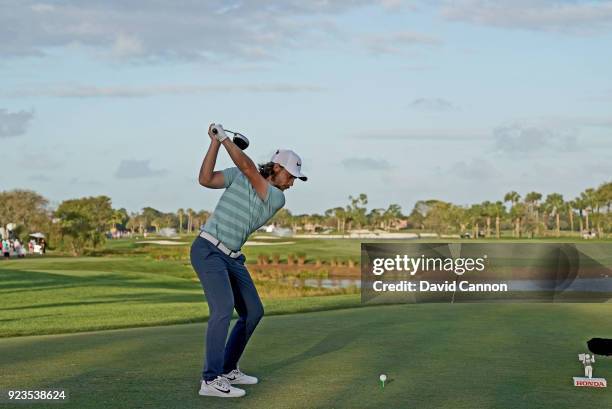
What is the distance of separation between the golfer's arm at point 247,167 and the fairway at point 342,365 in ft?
6.27

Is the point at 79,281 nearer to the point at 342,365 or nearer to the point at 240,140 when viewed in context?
the point at 342,365

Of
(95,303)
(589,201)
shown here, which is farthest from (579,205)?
(95,303)

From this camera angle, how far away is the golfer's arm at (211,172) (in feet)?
26.5

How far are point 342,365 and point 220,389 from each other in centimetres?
228

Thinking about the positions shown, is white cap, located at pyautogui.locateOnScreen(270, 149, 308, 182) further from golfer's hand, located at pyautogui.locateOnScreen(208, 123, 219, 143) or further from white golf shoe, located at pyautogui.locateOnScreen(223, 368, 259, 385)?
white golf shoe, located at pyautogui.locateOnScreen(223, 368, 259, 385)

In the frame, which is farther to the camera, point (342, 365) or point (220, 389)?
point (342, 365)

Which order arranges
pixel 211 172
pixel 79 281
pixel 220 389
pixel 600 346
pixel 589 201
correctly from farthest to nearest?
1. pixel 589 201
2. pixel 79 281
3. pixel 600 346
4. pixel 211 172
5. pixel 220 389

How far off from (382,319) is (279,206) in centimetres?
748

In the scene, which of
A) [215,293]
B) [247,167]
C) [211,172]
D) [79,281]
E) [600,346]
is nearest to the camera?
[247,167]

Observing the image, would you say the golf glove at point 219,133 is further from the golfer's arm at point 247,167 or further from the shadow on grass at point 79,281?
the shadow on grass at point 79,281

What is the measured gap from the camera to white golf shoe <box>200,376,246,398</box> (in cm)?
794

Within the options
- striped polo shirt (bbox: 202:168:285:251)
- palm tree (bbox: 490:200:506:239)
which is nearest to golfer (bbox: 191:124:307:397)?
striped polo shirt (bbox: 202:168:285:251)

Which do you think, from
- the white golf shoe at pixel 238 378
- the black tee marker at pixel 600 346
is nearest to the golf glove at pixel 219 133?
the white golf shoe at pixel 238 378

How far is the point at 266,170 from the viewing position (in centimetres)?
859
